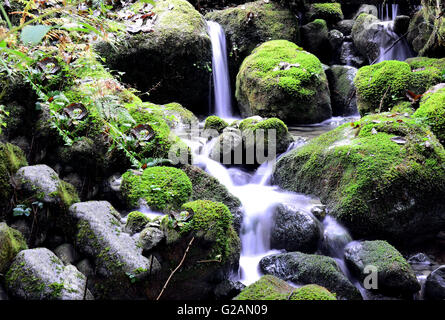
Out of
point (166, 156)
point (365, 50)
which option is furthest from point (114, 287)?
point (365, 50)

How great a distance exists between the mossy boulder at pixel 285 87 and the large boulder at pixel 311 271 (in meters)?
4.57

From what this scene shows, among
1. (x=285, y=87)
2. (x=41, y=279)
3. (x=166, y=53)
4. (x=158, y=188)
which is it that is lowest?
(x=41, y=279)

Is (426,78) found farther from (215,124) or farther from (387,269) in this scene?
(387,269)

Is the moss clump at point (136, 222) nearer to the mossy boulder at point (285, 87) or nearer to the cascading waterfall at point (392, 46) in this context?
the mossy boulder at point (285, 87)

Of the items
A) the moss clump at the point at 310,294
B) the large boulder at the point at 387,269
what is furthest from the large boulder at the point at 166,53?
the moss clump at the point at 310,294

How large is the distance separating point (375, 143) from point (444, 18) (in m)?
4.62

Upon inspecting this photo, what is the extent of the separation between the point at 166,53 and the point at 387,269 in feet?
19.9

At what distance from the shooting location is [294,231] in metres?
4.11

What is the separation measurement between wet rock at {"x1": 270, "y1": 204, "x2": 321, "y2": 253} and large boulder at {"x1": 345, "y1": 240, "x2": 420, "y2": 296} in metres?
0.54

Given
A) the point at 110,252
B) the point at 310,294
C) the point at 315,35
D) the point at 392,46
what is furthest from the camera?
the point at 315,35

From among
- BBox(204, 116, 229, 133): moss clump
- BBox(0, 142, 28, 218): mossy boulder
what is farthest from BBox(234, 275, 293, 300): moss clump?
BBox(204, 116, 229, 133): moss clump

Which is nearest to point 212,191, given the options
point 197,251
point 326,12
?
point 197,251

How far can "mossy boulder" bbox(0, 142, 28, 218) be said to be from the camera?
2.88m

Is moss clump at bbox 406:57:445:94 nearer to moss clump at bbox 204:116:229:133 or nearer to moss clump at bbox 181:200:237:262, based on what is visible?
moss clump at bbox 204:116:229:133
